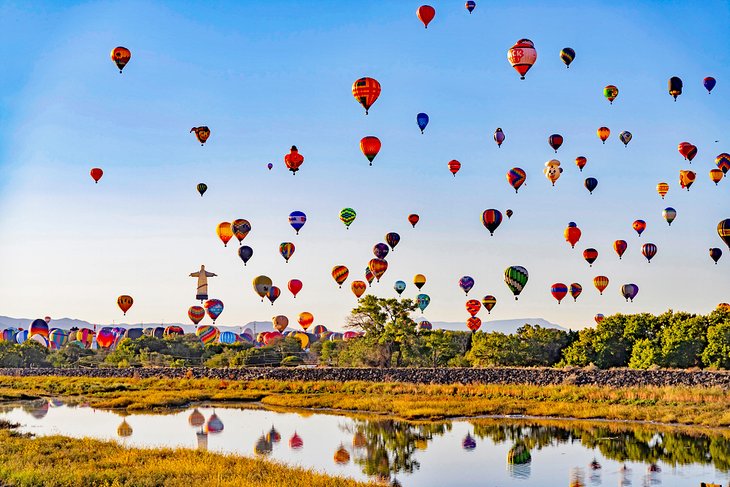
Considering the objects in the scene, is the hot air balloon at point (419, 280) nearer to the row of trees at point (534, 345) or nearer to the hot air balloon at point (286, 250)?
the row of trees at point (534, 345)

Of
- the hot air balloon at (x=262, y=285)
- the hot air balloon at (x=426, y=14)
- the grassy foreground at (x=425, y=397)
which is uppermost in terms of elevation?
the hot air balloon at (x=426, y=14)

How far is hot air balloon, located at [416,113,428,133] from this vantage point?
2712 inches

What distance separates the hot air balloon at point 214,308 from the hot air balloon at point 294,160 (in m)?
52.2

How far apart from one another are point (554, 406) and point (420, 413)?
8.12m

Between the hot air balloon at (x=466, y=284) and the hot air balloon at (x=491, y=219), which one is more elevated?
the hot air balloon at (x=491, y=219)

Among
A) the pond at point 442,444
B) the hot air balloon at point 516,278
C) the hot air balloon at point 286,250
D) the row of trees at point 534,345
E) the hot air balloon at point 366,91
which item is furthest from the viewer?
the hot air balloon at point 286,250

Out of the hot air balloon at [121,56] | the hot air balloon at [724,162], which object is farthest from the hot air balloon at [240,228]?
the hot air balloon at [724,162]

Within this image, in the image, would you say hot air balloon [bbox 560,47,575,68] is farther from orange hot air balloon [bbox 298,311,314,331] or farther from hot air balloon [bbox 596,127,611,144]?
orange hot air balloon [bbox 298,311,314,331]

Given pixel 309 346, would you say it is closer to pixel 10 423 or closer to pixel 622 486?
pixel 10 423

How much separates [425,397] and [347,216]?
22.9 metres

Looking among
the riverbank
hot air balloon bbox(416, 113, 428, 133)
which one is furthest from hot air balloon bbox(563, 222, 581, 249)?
the riverbank

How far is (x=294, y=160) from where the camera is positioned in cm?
6738

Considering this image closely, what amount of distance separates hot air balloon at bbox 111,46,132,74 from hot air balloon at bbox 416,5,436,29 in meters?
20.8

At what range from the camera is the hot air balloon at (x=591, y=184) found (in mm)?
75750
